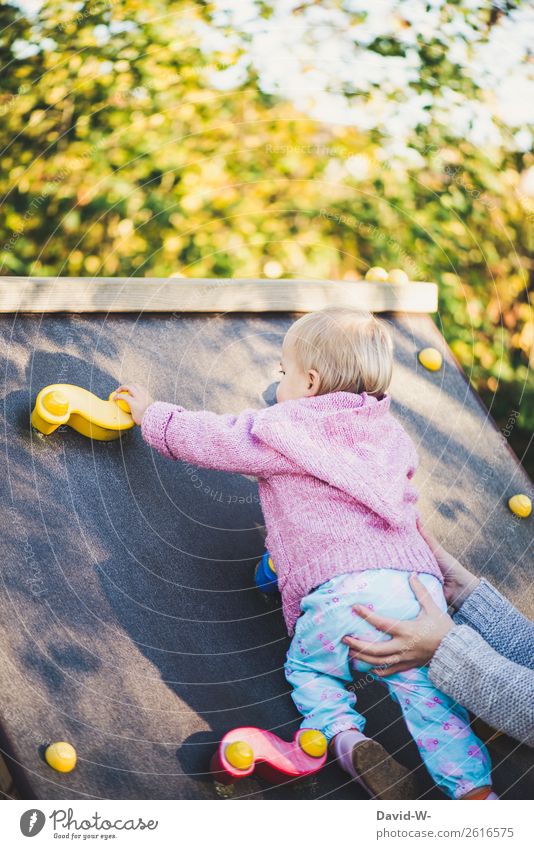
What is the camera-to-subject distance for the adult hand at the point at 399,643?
160 centimetres

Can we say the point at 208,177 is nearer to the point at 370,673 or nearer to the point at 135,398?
the point at 135,398

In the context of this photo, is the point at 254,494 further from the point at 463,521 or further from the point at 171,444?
the point at 463,521

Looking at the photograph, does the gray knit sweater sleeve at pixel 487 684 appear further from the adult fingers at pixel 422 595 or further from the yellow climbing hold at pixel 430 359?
the yellow climbing hold at pixel 430 359

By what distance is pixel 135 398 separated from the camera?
188cm

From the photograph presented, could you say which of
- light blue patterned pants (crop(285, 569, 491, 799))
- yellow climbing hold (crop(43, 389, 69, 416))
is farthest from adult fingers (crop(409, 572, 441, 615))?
yellow climbing hold (crop(43, 389, 69, 416))

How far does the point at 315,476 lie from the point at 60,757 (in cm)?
68

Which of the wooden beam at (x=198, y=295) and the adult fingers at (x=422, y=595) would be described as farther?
the wooden beam at (x=198, y=295)

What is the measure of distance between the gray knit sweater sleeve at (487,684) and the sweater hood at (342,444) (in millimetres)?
269

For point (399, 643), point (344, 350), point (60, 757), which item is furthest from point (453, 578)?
point (60, 757)

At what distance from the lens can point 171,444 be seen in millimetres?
1753

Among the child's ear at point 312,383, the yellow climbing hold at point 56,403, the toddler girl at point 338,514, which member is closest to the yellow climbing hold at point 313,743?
the toddler girl at point 338,514

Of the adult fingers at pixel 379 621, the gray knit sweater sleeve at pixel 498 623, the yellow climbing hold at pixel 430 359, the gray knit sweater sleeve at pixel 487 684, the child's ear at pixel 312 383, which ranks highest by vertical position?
the child's ear at pixel 312 383

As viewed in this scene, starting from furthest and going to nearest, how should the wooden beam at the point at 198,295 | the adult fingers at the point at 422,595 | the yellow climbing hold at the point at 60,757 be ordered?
the wooden beam at the point at 198,295 → the adult fingers at the point at 422,595 → the yellow climbing hold at the point at 60,757
